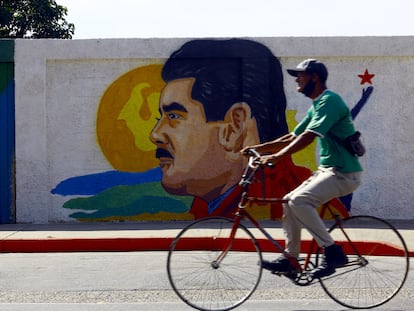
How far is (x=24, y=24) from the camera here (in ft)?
107

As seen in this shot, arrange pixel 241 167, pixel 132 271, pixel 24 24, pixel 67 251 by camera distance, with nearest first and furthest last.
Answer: pixel 132 271 → pixel 67 251 → pixel 241 167 → pixel 24 24

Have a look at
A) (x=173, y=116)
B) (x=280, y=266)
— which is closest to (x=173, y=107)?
(x=173, y=116)

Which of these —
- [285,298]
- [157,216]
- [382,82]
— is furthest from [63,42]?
[285,298]

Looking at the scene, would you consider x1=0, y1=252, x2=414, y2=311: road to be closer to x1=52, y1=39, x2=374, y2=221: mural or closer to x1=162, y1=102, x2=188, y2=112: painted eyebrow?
x1=52, y1=39, x2=374, y2=221: mural

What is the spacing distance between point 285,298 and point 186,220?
6.03 m

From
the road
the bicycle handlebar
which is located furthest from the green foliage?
the bicycle handlebar

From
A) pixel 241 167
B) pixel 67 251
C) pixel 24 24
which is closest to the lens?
pixel 67 251

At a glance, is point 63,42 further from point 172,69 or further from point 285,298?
point 285,298

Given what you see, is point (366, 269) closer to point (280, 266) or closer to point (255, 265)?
point (280, 266)

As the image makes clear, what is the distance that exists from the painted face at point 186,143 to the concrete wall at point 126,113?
A: 0.19 m

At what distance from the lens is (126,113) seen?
12.6m

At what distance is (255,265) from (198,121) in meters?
6.67

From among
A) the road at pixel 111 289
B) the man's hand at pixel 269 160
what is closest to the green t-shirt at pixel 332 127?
the man's hand at pixel 269 160

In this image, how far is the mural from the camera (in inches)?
496
